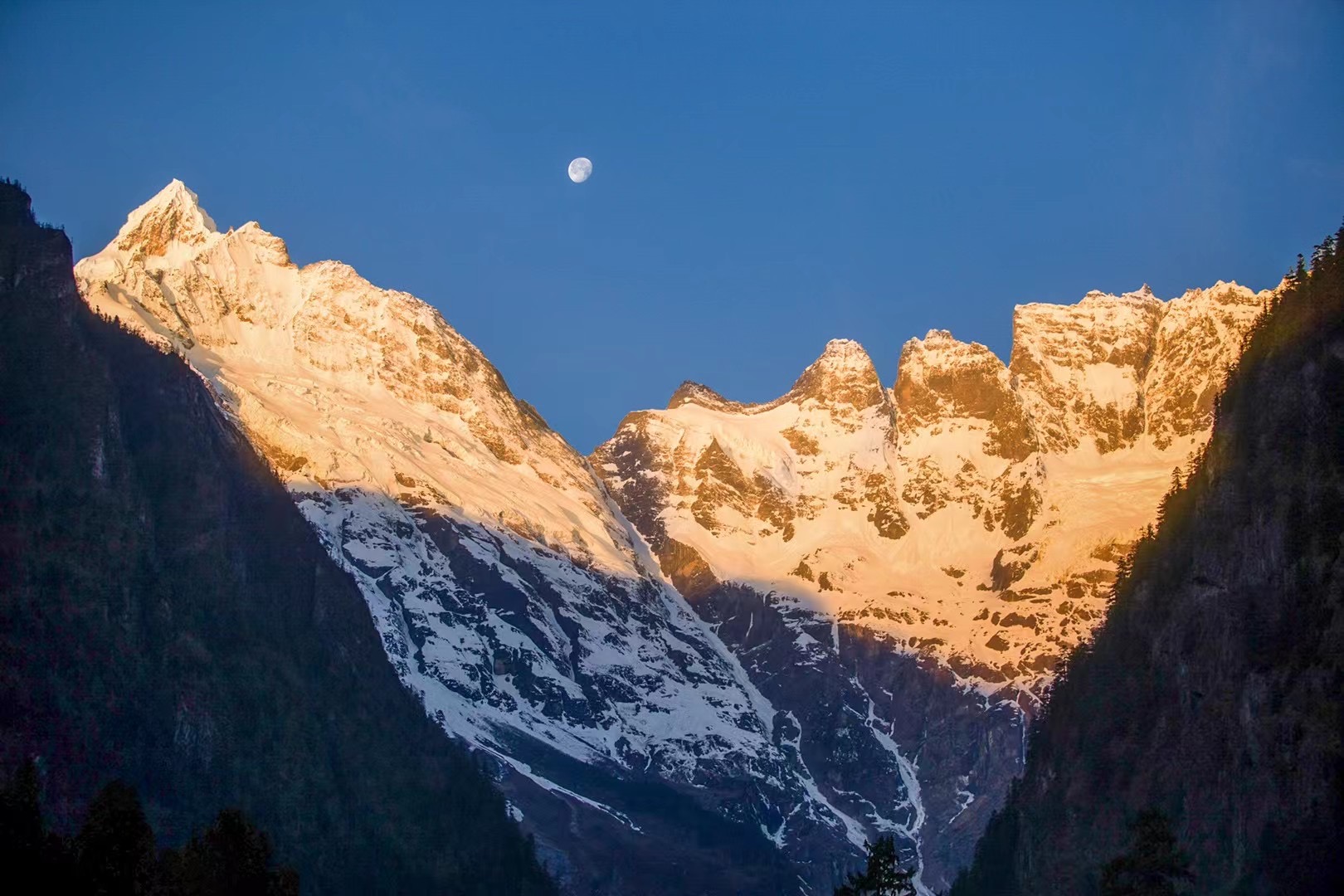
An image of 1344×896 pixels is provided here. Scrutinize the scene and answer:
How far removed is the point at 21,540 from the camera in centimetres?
18262

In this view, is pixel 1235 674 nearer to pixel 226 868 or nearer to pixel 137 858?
pixel 226 868

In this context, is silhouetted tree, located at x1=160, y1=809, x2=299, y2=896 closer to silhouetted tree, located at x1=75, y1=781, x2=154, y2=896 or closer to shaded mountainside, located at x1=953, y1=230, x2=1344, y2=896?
silhouetted tree, located at x1=75, y1=781, x2=154, y2=896

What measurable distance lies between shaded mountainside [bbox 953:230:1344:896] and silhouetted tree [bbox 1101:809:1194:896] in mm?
24526

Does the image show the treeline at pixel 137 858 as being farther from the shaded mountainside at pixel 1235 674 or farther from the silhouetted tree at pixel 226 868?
the shaded mountainside at pixel 1235 674

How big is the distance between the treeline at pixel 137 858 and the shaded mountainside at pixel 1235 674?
54.1 meters

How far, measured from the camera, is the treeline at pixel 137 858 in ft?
322

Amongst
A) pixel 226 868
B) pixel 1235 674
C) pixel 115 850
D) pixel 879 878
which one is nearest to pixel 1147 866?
pixel 879 878

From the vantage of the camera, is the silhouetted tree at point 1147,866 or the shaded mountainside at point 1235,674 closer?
the silhouetted tree at point 1147,866

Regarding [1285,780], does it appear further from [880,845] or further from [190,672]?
[190,672]

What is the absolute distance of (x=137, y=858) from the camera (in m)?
101

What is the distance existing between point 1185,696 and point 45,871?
326ft

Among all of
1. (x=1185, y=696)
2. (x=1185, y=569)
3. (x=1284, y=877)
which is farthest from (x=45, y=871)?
(x=1185, y=569)

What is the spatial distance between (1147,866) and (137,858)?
5210cm

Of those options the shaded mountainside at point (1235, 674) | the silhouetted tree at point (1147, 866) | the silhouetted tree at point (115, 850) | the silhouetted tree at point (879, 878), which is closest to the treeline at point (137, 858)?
the silhouetted tree at point (115, 850)
